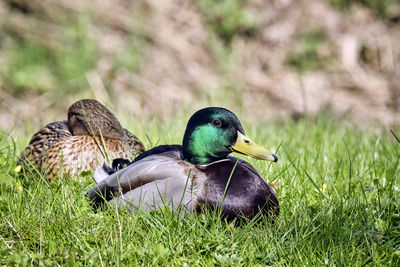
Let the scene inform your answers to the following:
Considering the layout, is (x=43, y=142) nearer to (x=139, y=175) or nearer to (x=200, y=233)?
(x=139, y=175)

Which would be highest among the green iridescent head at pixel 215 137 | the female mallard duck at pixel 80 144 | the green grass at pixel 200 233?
the green iridescent head at pixel 215 137

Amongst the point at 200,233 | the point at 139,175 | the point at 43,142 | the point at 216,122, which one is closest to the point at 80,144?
the point at 43,142

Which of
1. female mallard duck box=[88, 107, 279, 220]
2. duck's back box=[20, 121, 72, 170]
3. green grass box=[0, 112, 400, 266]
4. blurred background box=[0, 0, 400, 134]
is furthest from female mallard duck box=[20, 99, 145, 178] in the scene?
blurred background box=[0, 0, 400, 134]

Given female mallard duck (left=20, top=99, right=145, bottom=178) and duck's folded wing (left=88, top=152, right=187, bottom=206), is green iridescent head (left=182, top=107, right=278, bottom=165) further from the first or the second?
female mallard duck (left=20, top=99, right=145, bottom=178)

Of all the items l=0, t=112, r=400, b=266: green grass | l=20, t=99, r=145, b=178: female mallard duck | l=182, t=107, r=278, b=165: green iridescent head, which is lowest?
l=0, t=112, r=400, b=266: green grass

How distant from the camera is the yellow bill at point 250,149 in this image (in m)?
2.84

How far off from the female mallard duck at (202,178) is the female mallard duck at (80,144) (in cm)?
77

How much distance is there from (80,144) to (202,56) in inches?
185

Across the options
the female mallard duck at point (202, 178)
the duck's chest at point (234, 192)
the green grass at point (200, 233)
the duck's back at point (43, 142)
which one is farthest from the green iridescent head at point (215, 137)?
the duck's back at point (43, 142)

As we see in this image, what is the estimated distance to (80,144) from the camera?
12.6 feet

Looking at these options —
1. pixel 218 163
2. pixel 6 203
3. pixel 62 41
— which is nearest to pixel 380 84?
pixel 62 41

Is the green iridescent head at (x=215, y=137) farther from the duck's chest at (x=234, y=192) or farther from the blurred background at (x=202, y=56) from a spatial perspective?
the blurred background at (x=202, y=56)

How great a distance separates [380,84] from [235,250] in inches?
241

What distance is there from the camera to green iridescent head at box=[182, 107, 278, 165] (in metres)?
2.88
